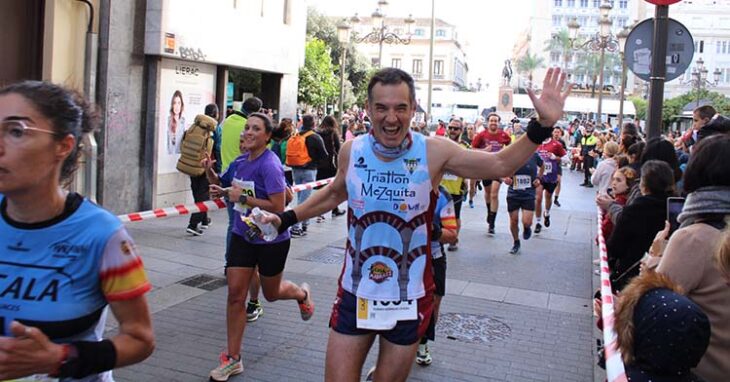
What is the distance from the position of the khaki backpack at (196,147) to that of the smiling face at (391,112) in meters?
7.53

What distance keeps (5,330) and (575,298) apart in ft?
22.6

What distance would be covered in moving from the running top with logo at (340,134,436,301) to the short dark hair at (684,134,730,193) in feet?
4.07

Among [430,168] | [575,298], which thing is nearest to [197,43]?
[575,298]

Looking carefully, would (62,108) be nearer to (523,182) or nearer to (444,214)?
(444,214)

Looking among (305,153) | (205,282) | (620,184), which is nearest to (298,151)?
(305,153)

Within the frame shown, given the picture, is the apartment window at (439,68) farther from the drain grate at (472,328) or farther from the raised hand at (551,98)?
the raised hand at (551,98)

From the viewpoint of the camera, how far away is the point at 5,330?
1.98 meters

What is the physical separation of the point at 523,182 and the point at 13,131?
916cm

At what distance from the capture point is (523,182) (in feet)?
34.2

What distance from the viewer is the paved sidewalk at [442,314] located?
17.4 ft

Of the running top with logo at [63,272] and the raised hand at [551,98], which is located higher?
the raised hand at [551,98]

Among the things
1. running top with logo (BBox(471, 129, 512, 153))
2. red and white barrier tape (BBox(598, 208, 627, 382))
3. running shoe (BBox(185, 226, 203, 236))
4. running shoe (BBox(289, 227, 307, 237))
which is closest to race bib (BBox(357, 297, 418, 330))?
red and white barrier tape (BBox(598, 208, 627, 382))

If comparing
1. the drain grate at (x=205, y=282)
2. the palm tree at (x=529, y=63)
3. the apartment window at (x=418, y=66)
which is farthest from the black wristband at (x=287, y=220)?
the palm tree at (x=529, y=63)

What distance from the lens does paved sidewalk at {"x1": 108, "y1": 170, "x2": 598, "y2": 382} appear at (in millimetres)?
5305
